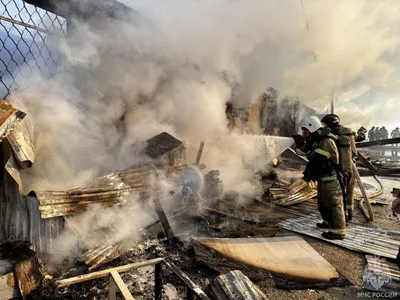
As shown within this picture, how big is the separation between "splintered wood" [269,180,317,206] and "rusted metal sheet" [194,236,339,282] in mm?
2559

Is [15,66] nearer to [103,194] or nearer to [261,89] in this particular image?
[103,194]

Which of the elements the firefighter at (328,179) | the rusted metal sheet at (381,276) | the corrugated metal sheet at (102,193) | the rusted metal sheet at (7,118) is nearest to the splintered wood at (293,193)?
the firefighter at (328,179)

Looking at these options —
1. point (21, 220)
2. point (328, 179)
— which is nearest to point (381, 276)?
point (328, 179)

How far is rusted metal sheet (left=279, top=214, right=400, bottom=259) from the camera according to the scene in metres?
3.99

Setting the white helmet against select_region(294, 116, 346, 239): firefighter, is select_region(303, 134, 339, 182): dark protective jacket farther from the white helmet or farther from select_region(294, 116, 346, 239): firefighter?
the white helmet

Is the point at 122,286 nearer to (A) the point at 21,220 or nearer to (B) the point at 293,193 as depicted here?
(A) the point at 21,220

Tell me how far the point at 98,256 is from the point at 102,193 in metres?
0.82

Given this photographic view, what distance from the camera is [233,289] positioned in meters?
2.15

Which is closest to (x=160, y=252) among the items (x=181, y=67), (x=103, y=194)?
(x=103, y=194)

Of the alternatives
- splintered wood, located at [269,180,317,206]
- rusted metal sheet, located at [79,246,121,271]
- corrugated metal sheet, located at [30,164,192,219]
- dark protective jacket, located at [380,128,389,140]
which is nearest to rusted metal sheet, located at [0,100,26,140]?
corrugated metal sheet, located at [30,164,192,219]

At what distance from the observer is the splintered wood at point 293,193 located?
6632mm

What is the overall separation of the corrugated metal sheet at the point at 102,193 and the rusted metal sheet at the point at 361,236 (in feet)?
9.59

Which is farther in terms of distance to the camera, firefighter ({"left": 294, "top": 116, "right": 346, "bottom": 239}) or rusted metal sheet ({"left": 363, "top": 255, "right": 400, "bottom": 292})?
firefighter ({"left": 294, "top": 116, "right": 346, "bottom": 239})

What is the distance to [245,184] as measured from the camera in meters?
7.86
